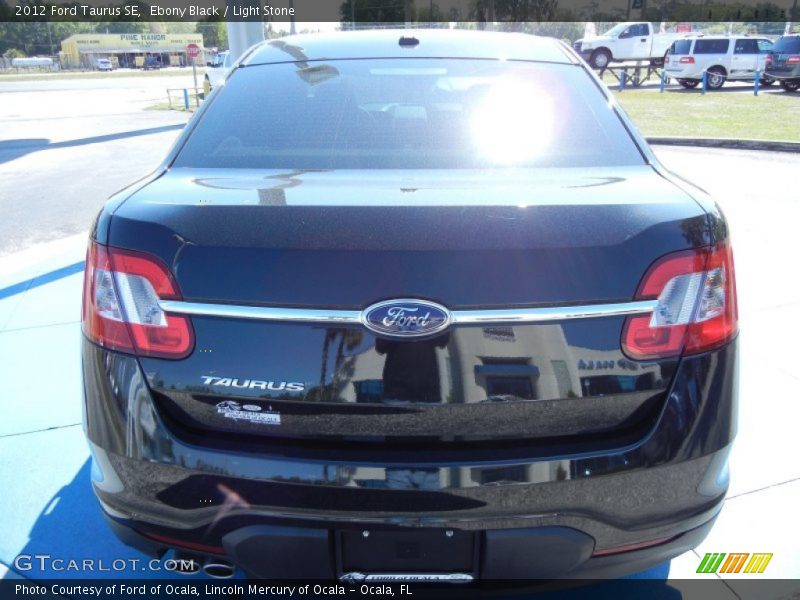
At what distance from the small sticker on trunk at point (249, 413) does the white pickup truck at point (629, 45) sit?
106ft

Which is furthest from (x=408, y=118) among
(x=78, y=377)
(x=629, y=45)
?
(x=629, y=45)

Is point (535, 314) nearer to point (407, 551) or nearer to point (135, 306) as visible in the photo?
point (407, 551)

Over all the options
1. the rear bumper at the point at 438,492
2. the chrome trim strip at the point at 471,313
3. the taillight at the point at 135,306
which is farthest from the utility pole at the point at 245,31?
the chrome trim strip at the point at 471,313

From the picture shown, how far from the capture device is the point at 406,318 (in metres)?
1.50

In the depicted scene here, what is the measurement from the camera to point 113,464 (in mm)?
1735

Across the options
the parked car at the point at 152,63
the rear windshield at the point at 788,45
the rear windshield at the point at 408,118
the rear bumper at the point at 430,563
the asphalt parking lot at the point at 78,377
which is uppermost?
the rear windshield at the point at 408,118

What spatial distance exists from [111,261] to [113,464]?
0.55 metres

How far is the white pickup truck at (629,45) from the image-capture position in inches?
1193

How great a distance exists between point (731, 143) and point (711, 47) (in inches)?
637

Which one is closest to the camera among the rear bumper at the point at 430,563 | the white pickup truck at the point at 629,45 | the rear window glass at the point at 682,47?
the rear bumper at the point at 430,563

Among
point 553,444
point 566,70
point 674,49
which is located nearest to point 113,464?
point 553,444

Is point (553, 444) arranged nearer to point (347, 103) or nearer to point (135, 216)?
point (135, 216)

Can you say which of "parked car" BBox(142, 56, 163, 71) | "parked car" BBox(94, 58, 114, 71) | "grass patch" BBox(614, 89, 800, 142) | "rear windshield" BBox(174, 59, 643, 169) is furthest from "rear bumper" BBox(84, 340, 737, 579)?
"parked car" BBox(142, 56, 163, 71)

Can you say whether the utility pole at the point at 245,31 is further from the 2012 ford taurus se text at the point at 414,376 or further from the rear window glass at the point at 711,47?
the rear window glass at the point at 711,47
